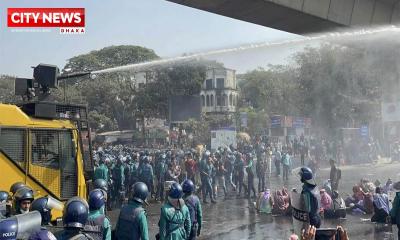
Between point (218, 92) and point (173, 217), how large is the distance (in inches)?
2439

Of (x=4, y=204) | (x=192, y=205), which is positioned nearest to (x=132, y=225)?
(x=4, y=204)

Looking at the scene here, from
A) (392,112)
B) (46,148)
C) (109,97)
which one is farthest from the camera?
(109,97)

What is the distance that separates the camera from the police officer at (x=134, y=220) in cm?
557

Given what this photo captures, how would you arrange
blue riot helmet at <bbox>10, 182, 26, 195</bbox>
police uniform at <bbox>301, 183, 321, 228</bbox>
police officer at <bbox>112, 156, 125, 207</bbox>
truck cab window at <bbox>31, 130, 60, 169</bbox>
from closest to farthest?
blue riot helmet at <bbox>10, 182, 26, 195</bbox>, police uniform at <bbox>301, 183, 321, 228</bbox>, truck cab window at <bbox>31, 130, 60, 169</bbox>, police officer at <bbox>112, 156, 125, 207</bbox>

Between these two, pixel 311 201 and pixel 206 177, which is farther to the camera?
pixel 206 177

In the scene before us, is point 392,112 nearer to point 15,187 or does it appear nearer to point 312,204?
point 312,204

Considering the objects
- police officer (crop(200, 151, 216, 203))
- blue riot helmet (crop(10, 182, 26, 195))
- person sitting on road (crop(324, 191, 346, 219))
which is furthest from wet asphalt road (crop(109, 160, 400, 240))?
blue riot helmet (crop(10, 182, 26, 195))

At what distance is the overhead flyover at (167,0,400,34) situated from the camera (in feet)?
35.2

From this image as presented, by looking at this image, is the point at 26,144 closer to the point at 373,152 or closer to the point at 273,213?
the point at 273,213

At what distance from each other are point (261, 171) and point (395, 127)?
22.0 meters

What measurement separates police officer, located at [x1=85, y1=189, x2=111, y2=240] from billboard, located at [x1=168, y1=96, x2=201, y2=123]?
1657 inches

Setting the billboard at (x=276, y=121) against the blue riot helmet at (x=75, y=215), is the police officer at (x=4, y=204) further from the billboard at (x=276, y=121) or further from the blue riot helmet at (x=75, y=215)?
the billboard at (x=276, y=121)

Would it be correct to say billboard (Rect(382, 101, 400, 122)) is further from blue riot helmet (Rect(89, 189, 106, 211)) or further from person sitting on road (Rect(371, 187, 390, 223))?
blue riot helmet (Rect(89, 189, 106, 211))

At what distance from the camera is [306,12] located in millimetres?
11547
